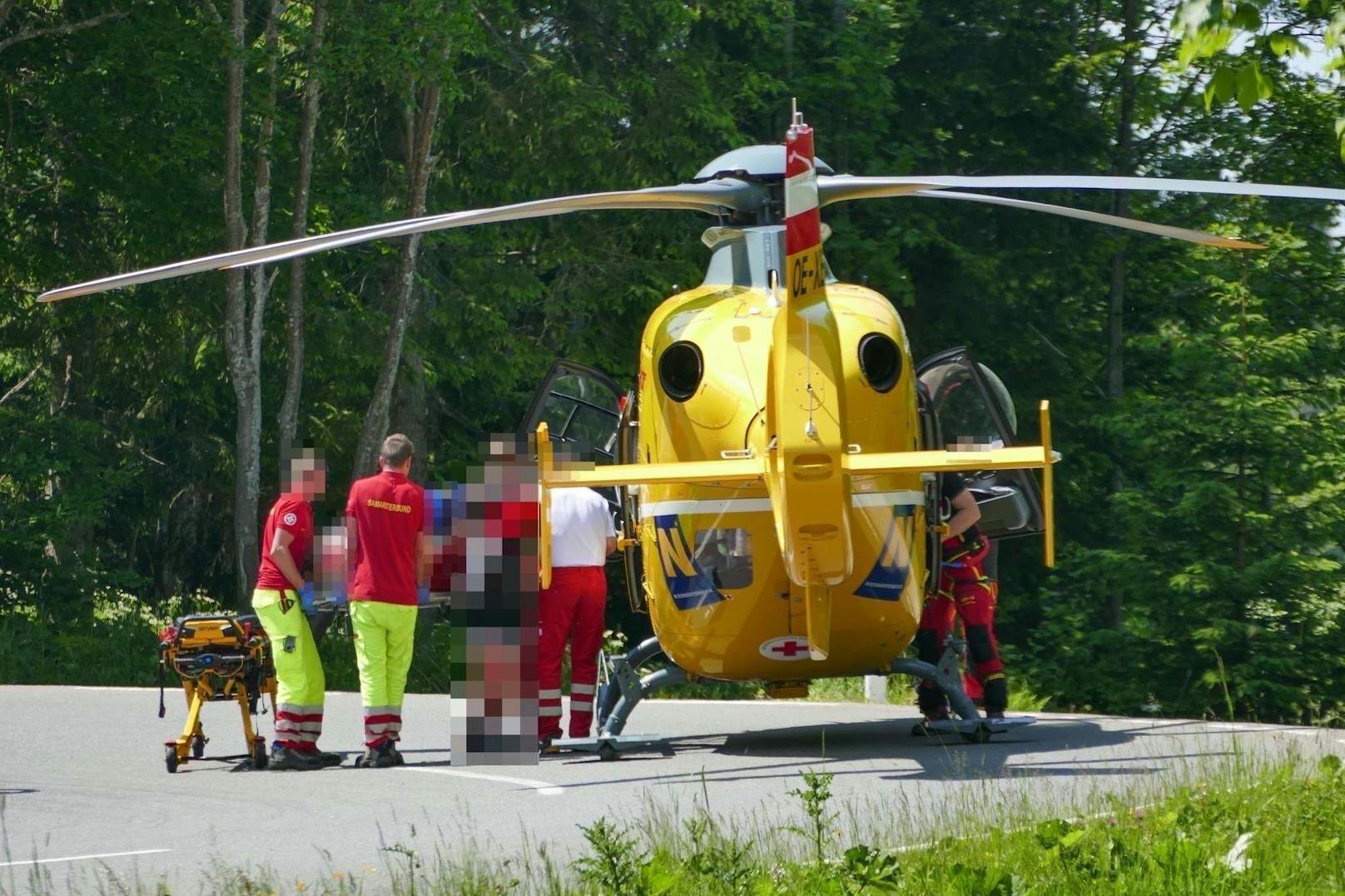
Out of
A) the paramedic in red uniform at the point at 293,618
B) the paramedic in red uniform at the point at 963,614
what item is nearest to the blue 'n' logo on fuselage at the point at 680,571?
the paramedic in red uniform at the point at 963,614

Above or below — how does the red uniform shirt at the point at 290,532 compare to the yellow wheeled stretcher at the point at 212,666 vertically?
above

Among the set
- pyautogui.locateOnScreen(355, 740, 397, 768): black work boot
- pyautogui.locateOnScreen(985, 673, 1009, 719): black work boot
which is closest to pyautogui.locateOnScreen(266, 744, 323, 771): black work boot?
pyautogui.locateOnScreen(355, 740, 397, 768): black work boot

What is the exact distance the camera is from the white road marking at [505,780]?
1066cm

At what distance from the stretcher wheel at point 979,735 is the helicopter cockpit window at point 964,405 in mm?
1957

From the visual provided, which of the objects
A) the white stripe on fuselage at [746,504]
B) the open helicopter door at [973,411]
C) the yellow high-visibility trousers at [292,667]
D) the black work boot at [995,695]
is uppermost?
the open helicopter door at [973,411]

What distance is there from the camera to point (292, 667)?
1166 centimetres

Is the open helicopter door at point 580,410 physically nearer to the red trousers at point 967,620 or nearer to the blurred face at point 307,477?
the blurred face at point 307,477

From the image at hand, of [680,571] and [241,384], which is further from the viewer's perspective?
[241,384]

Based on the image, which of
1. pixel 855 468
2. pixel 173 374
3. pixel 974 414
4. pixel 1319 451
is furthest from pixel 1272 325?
pixel 173 374

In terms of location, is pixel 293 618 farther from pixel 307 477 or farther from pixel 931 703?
pixel 931 703

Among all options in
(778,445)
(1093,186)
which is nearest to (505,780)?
(778,445)

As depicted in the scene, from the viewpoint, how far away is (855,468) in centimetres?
1019

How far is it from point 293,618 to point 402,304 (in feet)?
44.6

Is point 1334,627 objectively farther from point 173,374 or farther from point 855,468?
point 173,374
